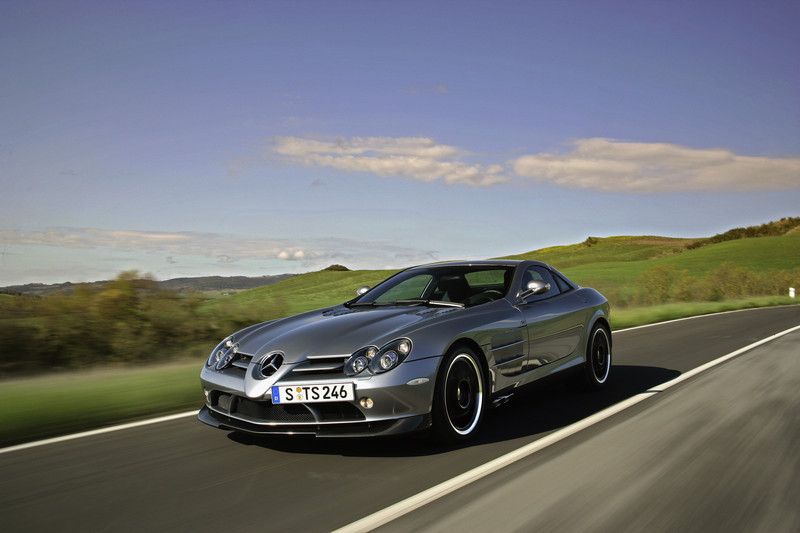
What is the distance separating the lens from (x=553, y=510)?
3.98 metres

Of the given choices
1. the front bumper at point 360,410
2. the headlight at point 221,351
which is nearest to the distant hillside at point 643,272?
the headlight at point 221,351

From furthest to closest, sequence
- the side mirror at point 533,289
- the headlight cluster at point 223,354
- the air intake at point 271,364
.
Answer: the side mirror at point 533,289, the headlight cluster at point 223,354, the air intake at point 271,364

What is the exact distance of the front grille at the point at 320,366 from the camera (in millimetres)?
5121

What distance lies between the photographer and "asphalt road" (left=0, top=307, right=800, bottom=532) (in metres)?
3.99

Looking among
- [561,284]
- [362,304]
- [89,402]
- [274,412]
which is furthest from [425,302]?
[89,402]

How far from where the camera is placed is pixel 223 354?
580 centimetres

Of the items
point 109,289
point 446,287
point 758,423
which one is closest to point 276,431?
point 446,287

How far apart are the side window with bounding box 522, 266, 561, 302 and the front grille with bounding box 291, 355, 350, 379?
230 centimetres

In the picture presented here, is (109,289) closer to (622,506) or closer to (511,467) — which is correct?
(511,467)

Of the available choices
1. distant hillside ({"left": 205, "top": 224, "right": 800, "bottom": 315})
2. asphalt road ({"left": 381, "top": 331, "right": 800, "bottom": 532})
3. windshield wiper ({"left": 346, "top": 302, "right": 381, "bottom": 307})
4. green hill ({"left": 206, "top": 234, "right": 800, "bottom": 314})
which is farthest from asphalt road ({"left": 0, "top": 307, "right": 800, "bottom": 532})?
green hill ({"left": 206, "top": 234, "right": 800, "bottom": 314})

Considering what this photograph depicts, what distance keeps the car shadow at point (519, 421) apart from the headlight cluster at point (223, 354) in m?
0.63

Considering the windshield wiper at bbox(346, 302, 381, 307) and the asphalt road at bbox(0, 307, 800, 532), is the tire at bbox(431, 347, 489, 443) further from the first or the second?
the windshield wiper at bbox(346, 302, 381, 307)

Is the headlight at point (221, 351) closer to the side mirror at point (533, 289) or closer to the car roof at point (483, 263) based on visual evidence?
the car roof at point (483, 263)

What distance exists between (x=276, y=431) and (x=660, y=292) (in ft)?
120
